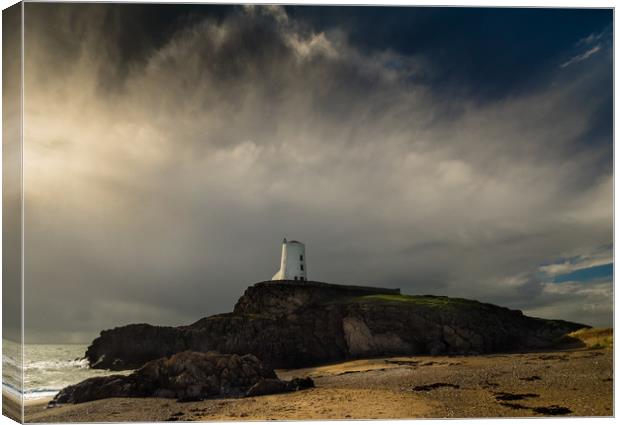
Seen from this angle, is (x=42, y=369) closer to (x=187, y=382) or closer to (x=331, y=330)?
(x=187, y=382)

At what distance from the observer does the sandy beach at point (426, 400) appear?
12227 mm

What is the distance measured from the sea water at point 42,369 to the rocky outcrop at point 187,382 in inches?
16.0

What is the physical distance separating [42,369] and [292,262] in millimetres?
7810

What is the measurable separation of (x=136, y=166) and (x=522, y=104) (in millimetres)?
10404

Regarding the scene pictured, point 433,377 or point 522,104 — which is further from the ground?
point 522,104

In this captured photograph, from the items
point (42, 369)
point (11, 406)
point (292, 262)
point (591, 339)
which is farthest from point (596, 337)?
point (11, 406)

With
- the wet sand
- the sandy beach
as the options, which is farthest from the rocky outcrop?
the wet sand

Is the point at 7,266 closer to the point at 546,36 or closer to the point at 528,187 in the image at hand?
the point at 528,187

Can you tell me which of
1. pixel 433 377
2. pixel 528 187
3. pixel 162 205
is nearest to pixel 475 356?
pixel 433 377

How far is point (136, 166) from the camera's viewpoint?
49.4ft

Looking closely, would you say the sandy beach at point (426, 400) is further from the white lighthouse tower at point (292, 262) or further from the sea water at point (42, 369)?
the white lighthouse tower at point (292, 262)

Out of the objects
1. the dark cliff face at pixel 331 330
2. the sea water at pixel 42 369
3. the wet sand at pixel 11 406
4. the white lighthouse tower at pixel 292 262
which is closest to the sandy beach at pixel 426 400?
the wet sand at pixel 11 406

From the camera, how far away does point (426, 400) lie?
1266 centimetres

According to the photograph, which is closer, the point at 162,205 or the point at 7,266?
the point at 7,266
